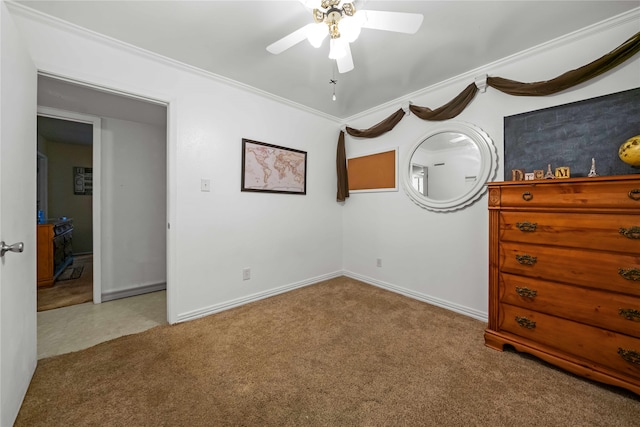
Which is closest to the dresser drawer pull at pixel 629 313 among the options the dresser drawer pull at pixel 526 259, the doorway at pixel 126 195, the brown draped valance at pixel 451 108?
the dresser drawer pull at pixel 526 259

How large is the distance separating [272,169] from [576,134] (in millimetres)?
2657

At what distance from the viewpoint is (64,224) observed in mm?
4000

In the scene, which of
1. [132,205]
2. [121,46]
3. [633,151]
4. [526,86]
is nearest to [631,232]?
[633,151]

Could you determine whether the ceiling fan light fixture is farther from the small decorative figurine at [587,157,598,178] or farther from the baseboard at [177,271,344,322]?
the baseboard at [177,271,344,322]

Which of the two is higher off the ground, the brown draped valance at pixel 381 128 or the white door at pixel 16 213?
the brown draped valance at pixel 381 128

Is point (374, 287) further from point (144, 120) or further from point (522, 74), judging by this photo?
point (144, 120)

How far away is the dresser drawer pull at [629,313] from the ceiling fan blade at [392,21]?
191cm

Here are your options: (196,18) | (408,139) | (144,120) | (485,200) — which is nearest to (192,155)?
(196,18)

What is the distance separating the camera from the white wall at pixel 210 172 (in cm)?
175

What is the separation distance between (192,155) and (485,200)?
2763mm

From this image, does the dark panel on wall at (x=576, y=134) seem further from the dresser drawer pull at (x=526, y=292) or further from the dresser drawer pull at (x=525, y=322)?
the dresser drawer pull at (x=525, y=322)

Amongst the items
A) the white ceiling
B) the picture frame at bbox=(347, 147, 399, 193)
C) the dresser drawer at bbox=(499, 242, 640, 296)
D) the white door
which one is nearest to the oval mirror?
the picture frame at bbox=(347, 147, 399, 193)

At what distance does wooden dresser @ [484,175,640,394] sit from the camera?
1.28m

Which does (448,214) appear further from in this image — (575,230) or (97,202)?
(97,202)
